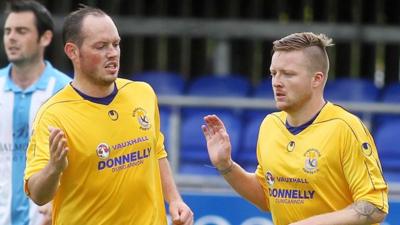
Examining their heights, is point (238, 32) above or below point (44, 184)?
below

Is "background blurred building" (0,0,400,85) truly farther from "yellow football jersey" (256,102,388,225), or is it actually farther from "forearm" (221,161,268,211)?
"yellow football jersey" (256,102,388,225)

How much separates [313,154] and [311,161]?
4 centimetres

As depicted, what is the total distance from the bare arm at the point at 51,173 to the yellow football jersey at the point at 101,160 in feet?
0.40

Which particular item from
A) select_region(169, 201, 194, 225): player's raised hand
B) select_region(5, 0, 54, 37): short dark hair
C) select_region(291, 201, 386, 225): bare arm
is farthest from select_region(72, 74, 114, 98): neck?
select_region(5, 0, 54, 37): short dark hair

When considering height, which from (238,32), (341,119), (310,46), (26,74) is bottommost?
(238,32)

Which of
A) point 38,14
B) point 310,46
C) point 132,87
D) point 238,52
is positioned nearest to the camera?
point 310,46

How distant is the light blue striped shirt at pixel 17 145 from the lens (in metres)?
8.09

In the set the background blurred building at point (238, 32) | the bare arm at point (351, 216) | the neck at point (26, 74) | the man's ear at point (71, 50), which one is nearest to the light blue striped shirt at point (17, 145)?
the neck at point (26, 74)

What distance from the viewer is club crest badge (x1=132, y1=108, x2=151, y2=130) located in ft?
21.9

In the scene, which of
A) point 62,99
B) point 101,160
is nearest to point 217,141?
point 101,160

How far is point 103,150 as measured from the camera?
256 inches

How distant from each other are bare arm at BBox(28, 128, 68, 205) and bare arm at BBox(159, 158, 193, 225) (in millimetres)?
707

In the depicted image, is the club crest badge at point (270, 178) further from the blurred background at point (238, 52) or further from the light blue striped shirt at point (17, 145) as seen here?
the blurred background at point (238, 52)

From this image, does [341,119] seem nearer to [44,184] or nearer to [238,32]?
[44,184]
